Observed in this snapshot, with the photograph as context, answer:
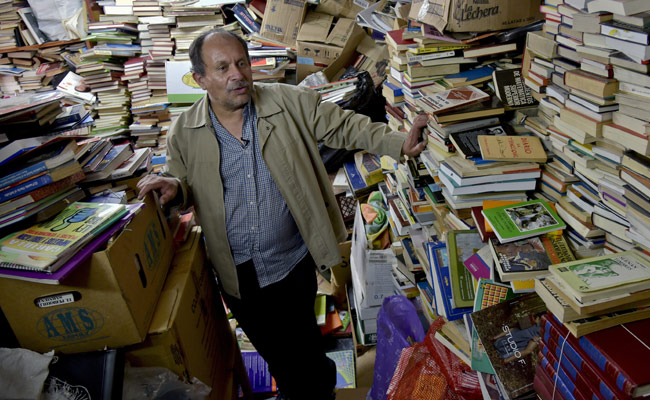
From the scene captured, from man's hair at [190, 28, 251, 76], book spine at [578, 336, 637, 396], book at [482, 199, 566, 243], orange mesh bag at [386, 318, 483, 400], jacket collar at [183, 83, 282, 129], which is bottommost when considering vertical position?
orange mesh bag at [386, 318, 483, 400]

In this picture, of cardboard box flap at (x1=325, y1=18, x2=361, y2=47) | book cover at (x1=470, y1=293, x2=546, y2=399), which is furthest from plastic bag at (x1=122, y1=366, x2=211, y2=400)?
cardboard box flap at (x1=325, y1=18, x2=361, y2=47)

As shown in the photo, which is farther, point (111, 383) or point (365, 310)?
point (365, 310)

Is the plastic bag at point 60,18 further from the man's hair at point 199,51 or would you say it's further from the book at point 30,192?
the book at point 30,192

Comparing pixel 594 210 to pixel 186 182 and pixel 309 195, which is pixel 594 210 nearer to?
pixel 309 195

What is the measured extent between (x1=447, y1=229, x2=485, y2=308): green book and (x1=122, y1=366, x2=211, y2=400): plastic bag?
2.85 ft

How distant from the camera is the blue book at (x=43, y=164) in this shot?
130 centimetres

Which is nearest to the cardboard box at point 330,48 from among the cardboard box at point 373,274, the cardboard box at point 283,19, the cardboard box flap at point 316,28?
the cardboard box flap at point 316,28

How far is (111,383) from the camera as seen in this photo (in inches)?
45.6

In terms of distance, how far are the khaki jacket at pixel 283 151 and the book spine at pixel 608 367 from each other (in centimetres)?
→ 95

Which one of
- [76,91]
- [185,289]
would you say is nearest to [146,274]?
[185,289]

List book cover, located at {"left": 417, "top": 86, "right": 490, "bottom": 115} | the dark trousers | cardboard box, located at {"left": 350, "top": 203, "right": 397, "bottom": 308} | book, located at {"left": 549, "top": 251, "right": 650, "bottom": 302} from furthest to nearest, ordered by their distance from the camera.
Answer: cardboard box, located at {"left": 350, "top": 203, "right": 397, "bottom": 308}, the dark trousers, book cover, located at {"left": 417, "top": 86, "right": 490, "bottom": 115}, book, located at {"left": 549, "top": 251, "right": 650, "bottom": 302}

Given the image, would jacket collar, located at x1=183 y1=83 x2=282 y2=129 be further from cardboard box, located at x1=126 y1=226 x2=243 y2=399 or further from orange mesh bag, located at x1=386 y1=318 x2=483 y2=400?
orange mesh bag, located at x1=386 y1=318 x2=483 y2=400

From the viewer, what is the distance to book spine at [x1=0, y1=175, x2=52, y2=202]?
128cm

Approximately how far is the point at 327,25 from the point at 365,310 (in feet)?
7.70
